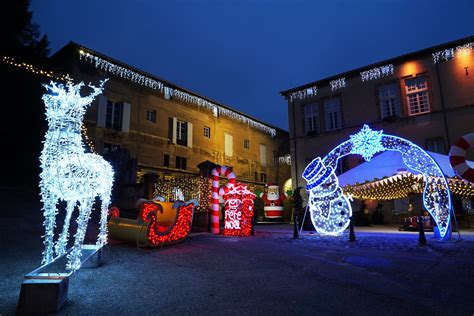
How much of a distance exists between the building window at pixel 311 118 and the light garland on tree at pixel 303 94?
28.2 inches

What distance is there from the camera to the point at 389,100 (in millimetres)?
18516

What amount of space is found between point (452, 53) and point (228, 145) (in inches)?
720

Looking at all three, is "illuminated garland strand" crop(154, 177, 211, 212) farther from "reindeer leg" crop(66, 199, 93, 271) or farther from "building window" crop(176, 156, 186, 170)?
"reindeer leg" crop(66, 199, 93, 271)

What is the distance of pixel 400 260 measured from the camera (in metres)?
6.03

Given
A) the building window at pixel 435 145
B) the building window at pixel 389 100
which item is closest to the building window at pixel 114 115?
the building window at pixel 389 100

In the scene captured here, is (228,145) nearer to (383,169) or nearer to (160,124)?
(160,124)

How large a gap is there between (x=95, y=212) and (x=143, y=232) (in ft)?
22.8

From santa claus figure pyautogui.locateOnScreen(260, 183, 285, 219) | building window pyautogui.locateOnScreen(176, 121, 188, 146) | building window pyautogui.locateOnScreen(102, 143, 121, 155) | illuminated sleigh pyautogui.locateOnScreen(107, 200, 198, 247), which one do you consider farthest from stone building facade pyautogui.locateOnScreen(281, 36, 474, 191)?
illuminated sleigh pyautogui.locateOnScreen(107, 200, 198, 247)

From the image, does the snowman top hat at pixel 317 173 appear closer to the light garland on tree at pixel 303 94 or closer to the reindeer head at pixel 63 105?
the reindeer head at pixel 63 105

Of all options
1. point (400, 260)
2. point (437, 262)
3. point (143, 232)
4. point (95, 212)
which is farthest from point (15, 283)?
point (95, 212)

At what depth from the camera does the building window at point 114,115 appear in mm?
19750

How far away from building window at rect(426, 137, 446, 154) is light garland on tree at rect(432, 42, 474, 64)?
14.6 ft

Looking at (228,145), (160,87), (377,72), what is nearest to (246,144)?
(228,145)

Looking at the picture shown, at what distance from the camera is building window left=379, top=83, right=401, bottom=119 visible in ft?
59.8
